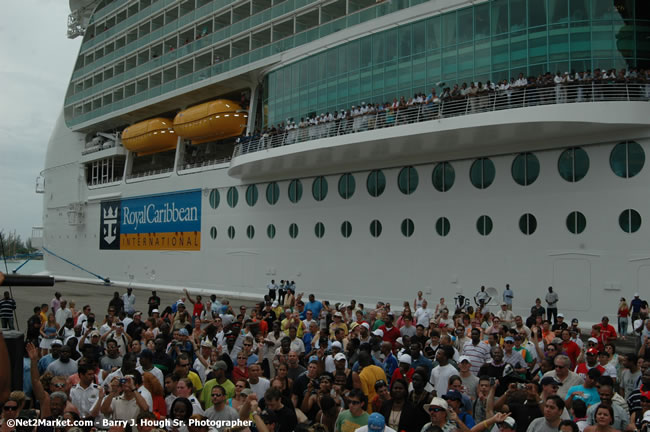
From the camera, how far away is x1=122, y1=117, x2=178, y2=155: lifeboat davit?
3862 cm

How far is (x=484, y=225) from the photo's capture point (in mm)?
22609

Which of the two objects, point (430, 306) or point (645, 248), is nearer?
point (645, 248)

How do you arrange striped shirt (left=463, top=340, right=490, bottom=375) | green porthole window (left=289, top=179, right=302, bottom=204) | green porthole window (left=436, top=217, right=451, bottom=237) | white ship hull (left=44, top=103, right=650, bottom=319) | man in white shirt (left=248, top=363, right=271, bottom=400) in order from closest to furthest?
man in white shirt (left=248, top=363, right=271, bottom=400), striped shirt (left=463, top=340, right=490, bottom=375), white ship hull (left=44, top=103, right=650, bottom=319), green porthole window (left=436, top=217, right=451, bottom=237), green porthole window (left=289, top=179, right=302, bottom=204)

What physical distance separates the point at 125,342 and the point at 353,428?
21.9 ft

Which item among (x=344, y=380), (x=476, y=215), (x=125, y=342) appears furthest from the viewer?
(x=476, y=215)

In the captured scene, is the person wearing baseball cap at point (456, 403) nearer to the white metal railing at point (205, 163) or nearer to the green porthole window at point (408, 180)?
the green porthole window at point (408, 180)

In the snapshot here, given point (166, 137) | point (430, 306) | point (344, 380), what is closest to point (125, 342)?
point (344, 380)

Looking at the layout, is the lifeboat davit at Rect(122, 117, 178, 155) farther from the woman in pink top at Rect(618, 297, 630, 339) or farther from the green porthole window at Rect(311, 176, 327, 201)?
the woman in pink top at Rect(618, 297, 630, 339)

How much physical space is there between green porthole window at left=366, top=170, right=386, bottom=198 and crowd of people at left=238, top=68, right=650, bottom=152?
2499mm

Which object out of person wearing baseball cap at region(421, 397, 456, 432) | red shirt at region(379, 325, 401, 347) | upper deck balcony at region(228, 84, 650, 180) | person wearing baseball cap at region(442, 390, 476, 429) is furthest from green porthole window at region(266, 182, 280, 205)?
person wearing baseball cap at region(421, 397, 456, 432)

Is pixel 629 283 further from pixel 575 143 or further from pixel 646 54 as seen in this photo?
pixel 646 54

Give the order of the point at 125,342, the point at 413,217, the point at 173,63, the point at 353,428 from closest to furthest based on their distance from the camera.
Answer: the point at 353,428, the point at 125,342, the point at 413,217, the point at 173,63

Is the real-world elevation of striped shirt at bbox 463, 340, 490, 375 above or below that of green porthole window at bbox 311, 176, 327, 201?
below

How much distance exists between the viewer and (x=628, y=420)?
23.4ft
